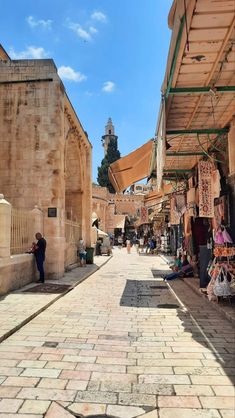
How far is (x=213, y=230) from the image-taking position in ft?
30.3

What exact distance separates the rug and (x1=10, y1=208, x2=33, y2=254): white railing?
3.92 feet

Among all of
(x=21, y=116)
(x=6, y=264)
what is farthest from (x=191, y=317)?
(x=21, y=116)

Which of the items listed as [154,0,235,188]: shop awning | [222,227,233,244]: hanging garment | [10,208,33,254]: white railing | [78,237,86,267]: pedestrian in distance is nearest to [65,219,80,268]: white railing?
[78,237,86,267]: pedestrian in distance

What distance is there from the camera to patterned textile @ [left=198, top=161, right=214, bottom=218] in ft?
29.0

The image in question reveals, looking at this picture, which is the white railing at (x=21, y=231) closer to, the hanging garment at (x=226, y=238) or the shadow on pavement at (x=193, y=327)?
the shadow on pavement at (x=193, y=327)

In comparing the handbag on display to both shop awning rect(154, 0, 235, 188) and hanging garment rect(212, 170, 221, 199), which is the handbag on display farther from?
shop awning rect(154, 0, 235, 188)

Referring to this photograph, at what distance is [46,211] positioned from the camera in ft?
41.1

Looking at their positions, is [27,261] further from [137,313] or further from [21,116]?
[21,116]

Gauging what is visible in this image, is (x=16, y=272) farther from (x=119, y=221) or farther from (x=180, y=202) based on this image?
(x=119, y=221)

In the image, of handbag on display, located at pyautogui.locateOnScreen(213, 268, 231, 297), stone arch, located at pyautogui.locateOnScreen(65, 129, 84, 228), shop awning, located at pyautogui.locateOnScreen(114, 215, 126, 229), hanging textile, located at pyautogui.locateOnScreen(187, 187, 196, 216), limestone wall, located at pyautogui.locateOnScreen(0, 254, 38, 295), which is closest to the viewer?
handbag on display, located at pyautogui.locateOnScreen(213, 268, 231, 297)

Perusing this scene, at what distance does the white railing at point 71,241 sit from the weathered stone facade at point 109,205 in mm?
23509

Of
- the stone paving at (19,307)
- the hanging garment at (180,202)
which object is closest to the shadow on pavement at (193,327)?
the stone paving at (19,307)

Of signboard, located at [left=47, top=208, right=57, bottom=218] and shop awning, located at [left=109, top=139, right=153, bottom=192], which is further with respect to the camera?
signboard, located at [left=47, top=208, right=57, bottom=218]

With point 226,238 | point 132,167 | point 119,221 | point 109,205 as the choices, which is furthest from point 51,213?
point 109,205
